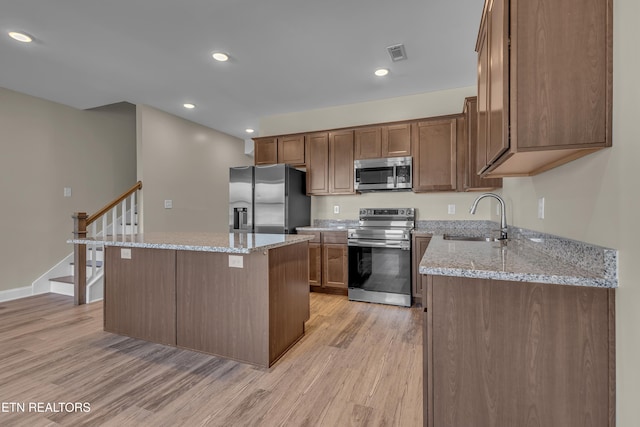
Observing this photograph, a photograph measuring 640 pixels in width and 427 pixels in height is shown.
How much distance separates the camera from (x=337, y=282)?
396 cm

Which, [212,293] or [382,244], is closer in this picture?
[212,293]

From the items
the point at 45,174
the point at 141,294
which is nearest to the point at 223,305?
the point at 141,294

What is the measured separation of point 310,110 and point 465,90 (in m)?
2.15

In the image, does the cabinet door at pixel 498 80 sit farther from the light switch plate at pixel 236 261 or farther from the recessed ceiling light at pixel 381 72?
the recessed ceiling light at pixel 381 72

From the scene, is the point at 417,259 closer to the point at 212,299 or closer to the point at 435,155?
the point at 435,155

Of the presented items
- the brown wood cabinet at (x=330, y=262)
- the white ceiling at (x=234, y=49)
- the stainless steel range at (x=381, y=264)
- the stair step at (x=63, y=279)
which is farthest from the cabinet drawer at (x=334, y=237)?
the stair step at (x=63, y=279)

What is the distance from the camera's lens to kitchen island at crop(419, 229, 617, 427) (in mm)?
1103

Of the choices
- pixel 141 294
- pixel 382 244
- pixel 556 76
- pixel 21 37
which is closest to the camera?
pixel 556 76

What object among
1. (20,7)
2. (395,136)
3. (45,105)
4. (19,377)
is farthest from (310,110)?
(19,377)

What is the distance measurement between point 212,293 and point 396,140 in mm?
2831

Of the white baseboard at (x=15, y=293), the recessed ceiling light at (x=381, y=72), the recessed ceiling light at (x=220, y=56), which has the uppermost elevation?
the recessed ceiling light at (x=381, y=72)

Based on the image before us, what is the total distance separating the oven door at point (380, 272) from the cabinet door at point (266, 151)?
1765 mm

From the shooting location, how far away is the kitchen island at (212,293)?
214 centimetres

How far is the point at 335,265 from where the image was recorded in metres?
A: 3.96
